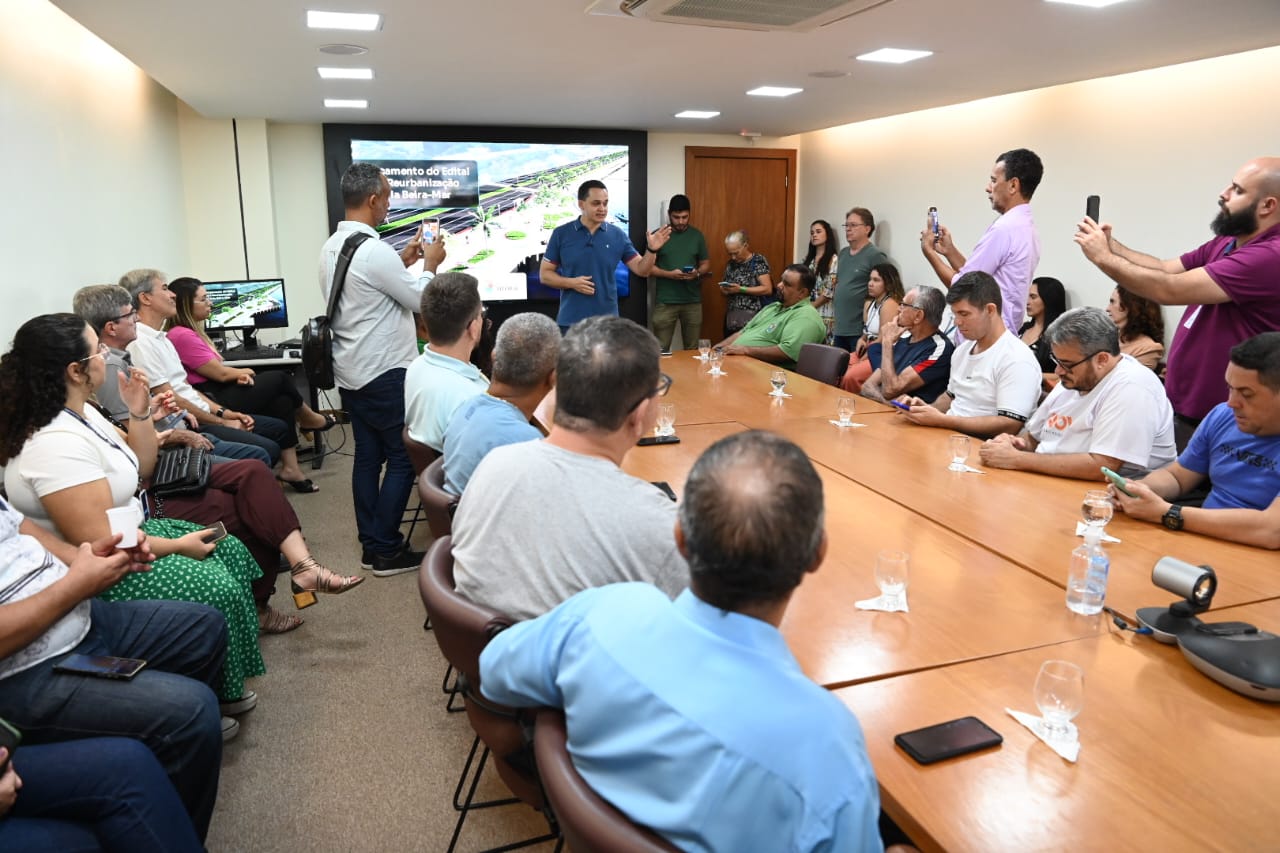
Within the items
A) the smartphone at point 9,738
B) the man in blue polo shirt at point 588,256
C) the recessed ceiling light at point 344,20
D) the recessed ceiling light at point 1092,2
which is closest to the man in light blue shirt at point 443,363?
the recessed ceiling light at point 344,20

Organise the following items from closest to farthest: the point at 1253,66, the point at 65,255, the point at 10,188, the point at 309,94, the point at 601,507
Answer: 1. the point at 601,507
2. the point at 10,188
3. the point at 65,255
4. the point at 1253,66
5. the point at 309,94

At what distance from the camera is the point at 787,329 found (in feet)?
19.1

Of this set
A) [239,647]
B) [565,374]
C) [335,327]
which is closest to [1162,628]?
[565,374]

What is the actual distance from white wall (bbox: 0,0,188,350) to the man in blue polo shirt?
102 inches

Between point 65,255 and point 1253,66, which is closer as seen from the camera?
point 65,255

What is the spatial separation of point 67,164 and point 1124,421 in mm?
4912

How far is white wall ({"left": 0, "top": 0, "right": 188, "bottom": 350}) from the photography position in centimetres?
351

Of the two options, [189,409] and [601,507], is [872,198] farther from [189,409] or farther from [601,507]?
[601,507]

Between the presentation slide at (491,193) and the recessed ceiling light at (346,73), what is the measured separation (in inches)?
89.5

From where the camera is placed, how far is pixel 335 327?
3.92m

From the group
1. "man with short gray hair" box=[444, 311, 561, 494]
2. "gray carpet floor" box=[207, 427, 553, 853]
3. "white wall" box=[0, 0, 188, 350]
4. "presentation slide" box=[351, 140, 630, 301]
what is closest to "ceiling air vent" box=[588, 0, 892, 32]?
"man with short gray hair" box=[444, 311, 561, 494]

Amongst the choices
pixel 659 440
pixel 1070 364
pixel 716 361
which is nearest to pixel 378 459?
pixel 659 440

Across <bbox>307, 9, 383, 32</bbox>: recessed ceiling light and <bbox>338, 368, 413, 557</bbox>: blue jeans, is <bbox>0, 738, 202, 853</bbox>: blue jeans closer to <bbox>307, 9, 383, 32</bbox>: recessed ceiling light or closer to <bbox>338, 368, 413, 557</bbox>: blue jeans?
<bbox>338, 368, 413, 557</bbox>: blue jeans

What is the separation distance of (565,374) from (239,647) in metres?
1.71
